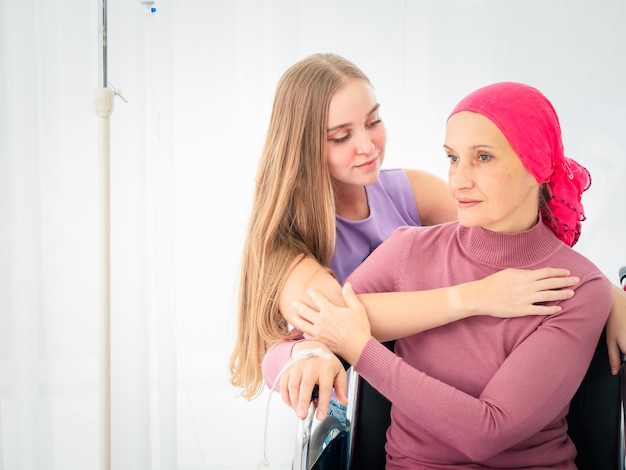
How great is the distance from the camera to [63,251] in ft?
7.82

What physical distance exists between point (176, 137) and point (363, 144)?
39.6 inches

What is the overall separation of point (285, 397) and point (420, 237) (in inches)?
17.0

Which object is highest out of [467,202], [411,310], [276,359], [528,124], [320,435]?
[528,124]

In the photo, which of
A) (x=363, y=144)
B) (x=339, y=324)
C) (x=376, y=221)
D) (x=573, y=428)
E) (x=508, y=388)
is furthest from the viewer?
(x=376, y=221)

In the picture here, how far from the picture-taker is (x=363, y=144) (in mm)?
1535

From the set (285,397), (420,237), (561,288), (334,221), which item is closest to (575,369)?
(561,288)

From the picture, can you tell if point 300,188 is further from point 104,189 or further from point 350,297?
point 104,189

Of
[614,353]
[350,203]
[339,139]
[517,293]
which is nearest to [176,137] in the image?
[350,203]

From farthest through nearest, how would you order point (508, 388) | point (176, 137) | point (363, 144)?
point (176, 137)
point (363, 144)
point (508, 388)

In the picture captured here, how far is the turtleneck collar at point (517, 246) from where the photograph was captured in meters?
1.29

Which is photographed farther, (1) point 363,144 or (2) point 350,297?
(1) point 363,144

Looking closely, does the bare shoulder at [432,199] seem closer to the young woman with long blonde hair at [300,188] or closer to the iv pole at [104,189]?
the young woman with long blonde hair at [300,188]

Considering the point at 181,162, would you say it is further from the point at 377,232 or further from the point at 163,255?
the point at 377,232

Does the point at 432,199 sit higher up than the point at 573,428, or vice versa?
the point at 432,199
